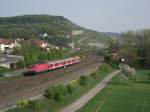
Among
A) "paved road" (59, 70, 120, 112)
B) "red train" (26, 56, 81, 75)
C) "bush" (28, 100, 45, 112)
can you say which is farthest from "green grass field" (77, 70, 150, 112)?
"red train" (26, 56, 81, 75)

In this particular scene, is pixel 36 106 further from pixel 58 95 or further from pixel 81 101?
pixel 81 101

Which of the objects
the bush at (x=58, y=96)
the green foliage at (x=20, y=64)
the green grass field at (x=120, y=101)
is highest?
the bush at (x=58, y=96)

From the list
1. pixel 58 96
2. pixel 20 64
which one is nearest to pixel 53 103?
pixel 58 96

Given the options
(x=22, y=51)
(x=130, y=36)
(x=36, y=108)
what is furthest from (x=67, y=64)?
(x=36, y=108)

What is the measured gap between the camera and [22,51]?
114812 millimetres

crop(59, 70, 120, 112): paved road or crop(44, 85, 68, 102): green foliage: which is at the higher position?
crop(44, 85, 68, 102): green foliage

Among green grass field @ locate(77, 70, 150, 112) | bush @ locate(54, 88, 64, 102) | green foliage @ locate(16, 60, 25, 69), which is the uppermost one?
bush @ locate(54, 88, 64, 102)

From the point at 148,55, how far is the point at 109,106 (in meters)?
74.3

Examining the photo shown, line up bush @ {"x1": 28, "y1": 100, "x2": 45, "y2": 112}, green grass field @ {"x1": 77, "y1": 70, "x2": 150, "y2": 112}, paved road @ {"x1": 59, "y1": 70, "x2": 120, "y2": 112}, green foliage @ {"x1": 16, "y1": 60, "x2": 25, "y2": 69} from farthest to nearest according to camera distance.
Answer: green foliage @ {"x1": 16, "y1": 60, "x2": 25, "y2": 69}, green grass field @ {"x1": 77, "y1": 70, "x2": 150, "y2": 112}, paved road @ {"x1": 59, "y1": 70, "x2": 120, "y2": 112}, bush @ {"x1": 28, "y1": 100, "x2": 45, "y2": 112}

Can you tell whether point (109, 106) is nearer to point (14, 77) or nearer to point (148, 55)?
point (14, 77)

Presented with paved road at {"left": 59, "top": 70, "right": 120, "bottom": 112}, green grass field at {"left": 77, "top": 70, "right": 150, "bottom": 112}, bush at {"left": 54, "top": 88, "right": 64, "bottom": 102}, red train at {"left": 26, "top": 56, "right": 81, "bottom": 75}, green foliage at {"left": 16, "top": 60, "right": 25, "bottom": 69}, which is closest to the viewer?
paved road at {"left": 59, "top": 70, "right": 120, "bottom": 112}

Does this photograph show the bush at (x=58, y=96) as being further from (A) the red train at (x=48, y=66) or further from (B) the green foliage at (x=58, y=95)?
(A) the red train at (x=48, y=66)

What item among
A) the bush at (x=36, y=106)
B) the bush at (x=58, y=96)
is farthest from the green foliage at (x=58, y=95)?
the bush at (x=36, y=106)

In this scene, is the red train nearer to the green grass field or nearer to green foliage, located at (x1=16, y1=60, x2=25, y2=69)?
green foliage, located at (x1=16, y1=60, x2=25, y2=69)
